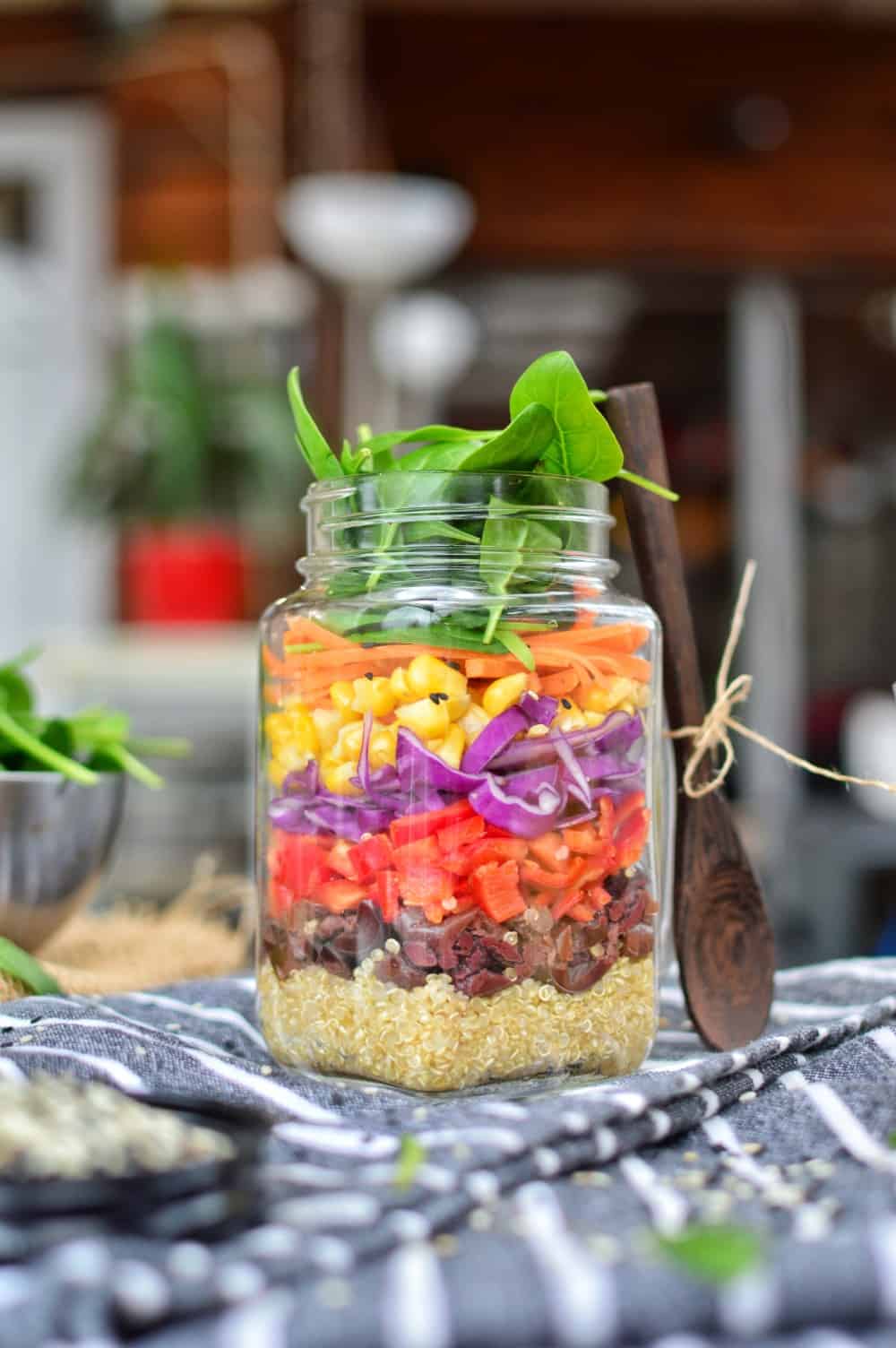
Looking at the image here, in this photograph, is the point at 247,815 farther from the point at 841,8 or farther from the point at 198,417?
the point at 841,8

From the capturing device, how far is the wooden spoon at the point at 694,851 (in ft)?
2.24

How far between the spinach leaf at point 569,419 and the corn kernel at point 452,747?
122 mm

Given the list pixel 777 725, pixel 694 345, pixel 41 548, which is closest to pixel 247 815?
pixel 41 548

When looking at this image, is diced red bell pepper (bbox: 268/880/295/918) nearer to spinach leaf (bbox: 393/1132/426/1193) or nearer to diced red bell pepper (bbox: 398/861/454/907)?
diced red bell pepper (bbox: 398/861/454/907)

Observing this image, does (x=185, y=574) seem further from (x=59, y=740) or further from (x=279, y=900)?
(x=279, y=900)

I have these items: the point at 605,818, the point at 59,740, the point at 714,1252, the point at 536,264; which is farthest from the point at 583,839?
the point at 536,264

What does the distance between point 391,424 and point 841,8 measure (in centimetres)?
137

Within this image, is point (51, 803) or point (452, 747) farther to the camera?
point (51, 803)

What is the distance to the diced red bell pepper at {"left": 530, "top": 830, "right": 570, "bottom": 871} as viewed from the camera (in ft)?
1.83

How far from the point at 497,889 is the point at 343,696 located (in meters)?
0.10

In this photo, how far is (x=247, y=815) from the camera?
260cm

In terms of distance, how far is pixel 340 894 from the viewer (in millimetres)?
583

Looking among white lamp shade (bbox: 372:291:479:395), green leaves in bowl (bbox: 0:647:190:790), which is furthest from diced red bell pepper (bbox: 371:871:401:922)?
white lamp shade (bbox: 372:291:479:395)

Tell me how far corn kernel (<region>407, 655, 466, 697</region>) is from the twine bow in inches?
5.8
